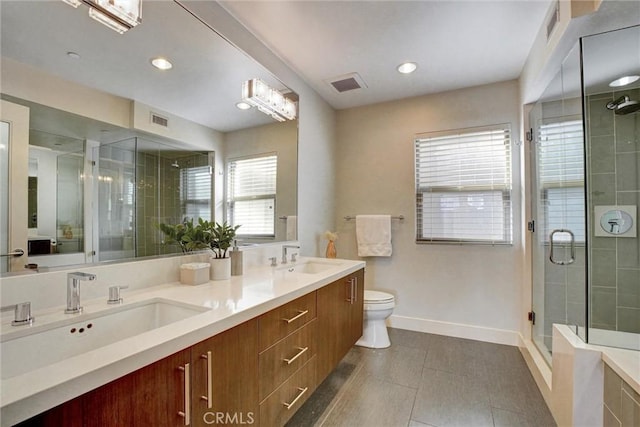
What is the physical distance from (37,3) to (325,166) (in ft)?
7.63

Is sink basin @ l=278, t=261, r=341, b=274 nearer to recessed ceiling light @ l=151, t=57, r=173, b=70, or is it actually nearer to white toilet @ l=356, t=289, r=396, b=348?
white toilet @ l=356, t=289, r=396, b=348

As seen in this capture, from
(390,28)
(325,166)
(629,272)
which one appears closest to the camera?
(390,28)

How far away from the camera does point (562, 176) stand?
2.05 m

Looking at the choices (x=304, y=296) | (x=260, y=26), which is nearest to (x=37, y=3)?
(x=260, y=26)

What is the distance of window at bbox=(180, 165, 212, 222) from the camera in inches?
62.2

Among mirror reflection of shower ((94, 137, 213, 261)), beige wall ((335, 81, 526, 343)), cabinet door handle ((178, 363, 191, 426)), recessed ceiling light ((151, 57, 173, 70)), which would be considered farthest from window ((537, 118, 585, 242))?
recessed ceiling light ((151, 57, 173, 70))

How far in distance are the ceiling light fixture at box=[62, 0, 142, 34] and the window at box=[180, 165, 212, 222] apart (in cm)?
67

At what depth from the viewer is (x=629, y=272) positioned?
2.07 m

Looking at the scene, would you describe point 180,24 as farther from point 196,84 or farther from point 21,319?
point 21,319

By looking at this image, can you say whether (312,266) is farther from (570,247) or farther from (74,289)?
(570,247)

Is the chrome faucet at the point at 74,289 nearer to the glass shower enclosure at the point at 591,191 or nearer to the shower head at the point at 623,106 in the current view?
the glass shower enclosure at the point at 591,191

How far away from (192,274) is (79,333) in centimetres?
50

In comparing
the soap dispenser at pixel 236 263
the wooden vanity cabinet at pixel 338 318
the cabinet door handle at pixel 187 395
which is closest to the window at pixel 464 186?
the wooden vanity cabinet at pixel 338 318

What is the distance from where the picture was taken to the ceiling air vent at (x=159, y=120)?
1.42 meters
